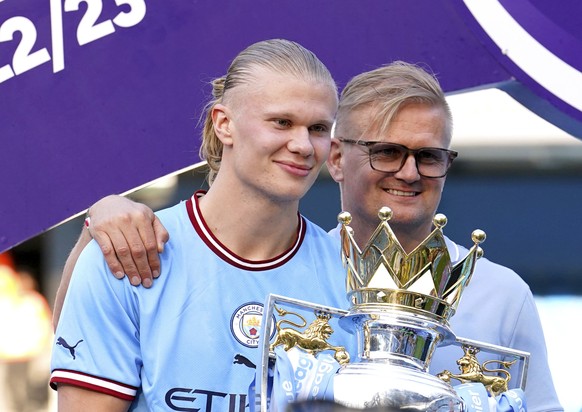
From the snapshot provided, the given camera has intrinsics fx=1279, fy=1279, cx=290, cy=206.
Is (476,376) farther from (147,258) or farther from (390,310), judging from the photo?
(147,258)

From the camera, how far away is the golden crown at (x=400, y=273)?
90.7 inches

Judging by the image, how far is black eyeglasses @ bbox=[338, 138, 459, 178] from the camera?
2756 mm

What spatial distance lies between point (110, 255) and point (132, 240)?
51 millimetres

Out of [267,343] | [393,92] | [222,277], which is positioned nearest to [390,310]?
[267,343]

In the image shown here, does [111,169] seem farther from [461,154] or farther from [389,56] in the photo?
[461,154]

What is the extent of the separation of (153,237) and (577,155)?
503 cm

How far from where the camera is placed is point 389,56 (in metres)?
3.03

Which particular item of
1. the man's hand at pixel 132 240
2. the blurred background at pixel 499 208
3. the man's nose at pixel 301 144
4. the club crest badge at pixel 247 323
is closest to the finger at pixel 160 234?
the man's hand at pixel 132 240

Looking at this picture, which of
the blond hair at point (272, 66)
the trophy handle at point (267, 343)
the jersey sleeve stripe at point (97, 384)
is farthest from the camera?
the blond hair at point (272, 66)

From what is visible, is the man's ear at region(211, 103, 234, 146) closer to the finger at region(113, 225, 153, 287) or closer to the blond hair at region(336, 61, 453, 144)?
the finger at region(113, 225, 153, 287)

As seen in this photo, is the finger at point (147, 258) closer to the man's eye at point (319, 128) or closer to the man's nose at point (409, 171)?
the man's eye at point (319, 128)

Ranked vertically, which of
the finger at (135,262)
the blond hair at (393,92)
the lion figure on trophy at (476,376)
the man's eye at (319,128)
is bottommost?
the lion figure on trophy at (476,376)

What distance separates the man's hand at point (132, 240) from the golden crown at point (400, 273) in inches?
14.0

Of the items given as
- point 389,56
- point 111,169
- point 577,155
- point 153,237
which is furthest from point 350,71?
point 577,155
